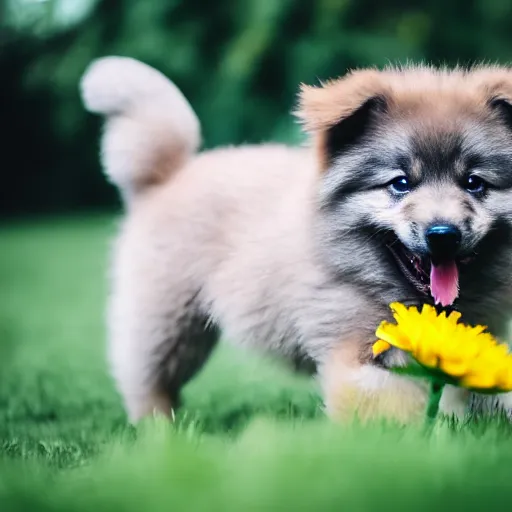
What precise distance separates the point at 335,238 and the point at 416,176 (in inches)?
12.3

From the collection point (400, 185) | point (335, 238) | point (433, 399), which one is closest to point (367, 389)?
point (433, 399)

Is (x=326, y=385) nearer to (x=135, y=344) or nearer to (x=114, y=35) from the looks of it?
(x=135, y=344)

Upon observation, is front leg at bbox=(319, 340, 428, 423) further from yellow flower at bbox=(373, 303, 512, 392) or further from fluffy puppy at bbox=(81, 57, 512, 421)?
yellow flower at bbox=(373, 303, 512, 392)

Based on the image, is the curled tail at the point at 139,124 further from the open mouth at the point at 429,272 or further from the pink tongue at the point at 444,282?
the pink tongue at the point at 444,282

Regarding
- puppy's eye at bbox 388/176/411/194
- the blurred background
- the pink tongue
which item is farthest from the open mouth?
the blurred background

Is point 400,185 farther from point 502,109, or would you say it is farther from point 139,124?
point 139,124

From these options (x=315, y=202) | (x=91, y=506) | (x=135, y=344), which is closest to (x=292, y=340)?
(x=315, y=202)

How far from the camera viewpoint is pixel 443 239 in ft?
7.42

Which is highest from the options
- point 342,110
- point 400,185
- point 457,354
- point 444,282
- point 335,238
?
point 342,110

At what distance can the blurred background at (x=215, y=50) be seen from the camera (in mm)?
8383

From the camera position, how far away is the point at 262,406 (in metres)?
3.48

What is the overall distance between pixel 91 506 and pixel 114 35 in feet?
26.8

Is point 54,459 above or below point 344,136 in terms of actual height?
below

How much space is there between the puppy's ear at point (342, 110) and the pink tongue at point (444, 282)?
452 mm
